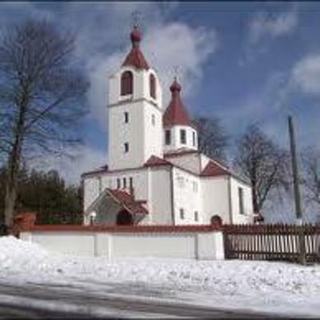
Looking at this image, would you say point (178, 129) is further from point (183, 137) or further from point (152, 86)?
point (152, 86)

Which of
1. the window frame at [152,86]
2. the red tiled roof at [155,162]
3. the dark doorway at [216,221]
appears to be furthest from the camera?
the window frame at [152,86]

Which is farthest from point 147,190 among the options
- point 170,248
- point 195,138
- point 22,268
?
point 22,268

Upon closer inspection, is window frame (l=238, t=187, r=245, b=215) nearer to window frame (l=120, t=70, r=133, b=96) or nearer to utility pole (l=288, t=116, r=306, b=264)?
window frame (l=120, t=70, r=133, b=96)

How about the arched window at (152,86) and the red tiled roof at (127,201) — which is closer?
the red tiled roof at (127,201)

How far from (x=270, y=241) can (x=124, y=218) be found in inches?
921

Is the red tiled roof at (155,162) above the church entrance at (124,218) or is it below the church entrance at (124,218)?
above

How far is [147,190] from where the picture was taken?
49.6m

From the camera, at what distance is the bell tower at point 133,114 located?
51.5m

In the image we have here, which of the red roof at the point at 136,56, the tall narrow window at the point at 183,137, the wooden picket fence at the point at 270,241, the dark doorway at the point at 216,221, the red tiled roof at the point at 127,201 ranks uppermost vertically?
the red roof at the point at 136,56

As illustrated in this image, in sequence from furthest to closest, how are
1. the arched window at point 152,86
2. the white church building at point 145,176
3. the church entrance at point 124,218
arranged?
the arched window at point 152,86
the white church building at point 145,176
the church entrance at point 124,218

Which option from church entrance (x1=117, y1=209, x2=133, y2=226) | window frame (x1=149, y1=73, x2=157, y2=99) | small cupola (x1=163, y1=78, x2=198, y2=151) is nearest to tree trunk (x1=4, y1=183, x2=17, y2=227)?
church entrance (x1=117, y1=209, x2=133, y2=226)

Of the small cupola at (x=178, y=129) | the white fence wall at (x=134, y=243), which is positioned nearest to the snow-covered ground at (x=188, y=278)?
the white fence wall at (x=134, y=243)

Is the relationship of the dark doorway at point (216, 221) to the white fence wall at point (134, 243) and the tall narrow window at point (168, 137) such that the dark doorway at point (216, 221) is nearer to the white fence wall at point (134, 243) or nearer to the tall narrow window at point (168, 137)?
the white fence wall at point (134, 243)

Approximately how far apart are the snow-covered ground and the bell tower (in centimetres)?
2478
